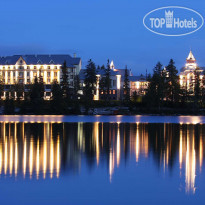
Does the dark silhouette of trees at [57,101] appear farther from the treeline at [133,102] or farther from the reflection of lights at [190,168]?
the reflection of lights at [190,168]

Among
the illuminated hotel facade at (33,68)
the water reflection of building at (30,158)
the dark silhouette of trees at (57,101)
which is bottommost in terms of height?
the water reflection of building at (30,158)

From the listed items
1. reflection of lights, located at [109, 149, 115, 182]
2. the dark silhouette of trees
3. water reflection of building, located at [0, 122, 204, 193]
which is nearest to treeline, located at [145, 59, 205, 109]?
the dark silhouette of trees

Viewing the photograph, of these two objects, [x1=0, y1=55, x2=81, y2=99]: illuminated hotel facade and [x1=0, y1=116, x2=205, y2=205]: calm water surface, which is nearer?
[x1=0, y1=116, x2=205, y2=205]: calm water surface

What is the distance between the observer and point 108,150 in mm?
20750

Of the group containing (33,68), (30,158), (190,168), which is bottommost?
(190,168)

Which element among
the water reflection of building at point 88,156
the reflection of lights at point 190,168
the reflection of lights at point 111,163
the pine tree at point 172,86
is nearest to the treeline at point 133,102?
the pine tree at point 172,86

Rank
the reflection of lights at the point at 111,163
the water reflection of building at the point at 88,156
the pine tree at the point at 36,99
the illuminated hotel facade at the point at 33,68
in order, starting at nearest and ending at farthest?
the water reflection of building at the point at 88,156 → the reflection of lights at the point at 111,163 → the pine tree at the point at 36,99 → the illuminated hotel facade at the point at 33,68

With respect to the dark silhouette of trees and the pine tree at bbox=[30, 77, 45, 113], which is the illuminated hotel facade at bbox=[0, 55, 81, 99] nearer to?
the pine tree at bbox=[30, 77, 45, 113]

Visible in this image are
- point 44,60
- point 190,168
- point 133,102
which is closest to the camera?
point 190,168

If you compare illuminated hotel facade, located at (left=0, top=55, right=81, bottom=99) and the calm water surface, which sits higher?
illuminated hotel facade, located at (left=0, top=55, right=81, bottom=99)

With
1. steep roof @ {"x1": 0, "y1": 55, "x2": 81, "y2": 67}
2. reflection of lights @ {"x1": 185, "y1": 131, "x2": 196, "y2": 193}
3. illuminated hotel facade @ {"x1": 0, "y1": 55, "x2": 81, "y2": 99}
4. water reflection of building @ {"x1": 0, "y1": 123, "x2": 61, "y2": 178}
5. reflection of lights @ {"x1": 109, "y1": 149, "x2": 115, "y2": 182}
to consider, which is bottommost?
reflection of lights @ {"x1": 185, "y1": 131, "x2": 196, "y2": 193}

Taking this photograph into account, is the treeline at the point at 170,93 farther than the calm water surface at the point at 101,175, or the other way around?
the treeline at the point at 170,93

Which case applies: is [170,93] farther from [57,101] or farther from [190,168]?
[190,168]

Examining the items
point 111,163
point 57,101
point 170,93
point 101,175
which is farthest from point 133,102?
point 101,175
